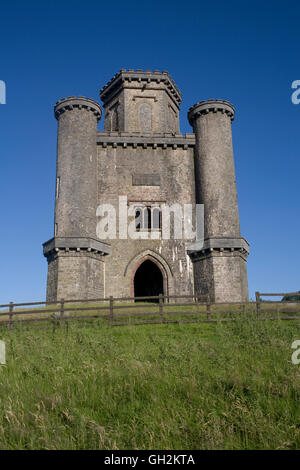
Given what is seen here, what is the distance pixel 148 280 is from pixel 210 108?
13340 mm

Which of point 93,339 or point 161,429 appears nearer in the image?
point 161,429

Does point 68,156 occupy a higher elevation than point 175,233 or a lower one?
higher

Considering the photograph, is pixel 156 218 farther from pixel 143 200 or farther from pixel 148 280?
pixel 148 280

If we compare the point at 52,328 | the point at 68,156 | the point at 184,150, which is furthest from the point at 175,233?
the point at 52,328

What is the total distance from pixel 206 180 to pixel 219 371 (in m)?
17.9

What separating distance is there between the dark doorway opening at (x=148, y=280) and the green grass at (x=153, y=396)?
17.1m

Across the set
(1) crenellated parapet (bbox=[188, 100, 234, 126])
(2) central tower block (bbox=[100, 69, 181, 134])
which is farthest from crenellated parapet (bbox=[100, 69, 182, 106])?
(1) crenellated parapet (bbox=[188, 100, 234, 126])

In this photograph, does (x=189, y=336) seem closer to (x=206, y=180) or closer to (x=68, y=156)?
(x=206, y=180)

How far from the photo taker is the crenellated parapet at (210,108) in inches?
986

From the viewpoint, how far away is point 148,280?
28844 millimetres

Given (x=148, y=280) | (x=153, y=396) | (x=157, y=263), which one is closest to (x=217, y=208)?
(x=157, y=263)
